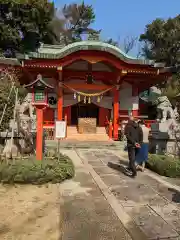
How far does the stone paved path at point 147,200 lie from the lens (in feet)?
12.8

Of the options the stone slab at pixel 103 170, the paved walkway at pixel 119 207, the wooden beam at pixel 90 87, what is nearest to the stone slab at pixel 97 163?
the stone slab at pixel 103 170

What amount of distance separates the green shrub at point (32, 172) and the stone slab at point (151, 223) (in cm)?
233

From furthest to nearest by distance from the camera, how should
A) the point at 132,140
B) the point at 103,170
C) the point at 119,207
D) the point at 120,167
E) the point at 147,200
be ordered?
the point at 120,167 < the point at 103,170 < the point at 132,140 < the point at 147,200 < the point at 119,207

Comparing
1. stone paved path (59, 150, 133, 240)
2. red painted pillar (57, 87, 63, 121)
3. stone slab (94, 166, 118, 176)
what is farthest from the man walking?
red painted pillar (57, 87, 63, 121)

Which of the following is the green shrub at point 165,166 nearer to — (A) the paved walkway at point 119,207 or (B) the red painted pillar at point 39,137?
(A) the paved walkway at point 119,207

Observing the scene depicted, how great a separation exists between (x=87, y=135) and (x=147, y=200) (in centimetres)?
1089

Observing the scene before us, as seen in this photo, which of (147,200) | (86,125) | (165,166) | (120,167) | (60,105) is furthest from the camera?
(86,125)

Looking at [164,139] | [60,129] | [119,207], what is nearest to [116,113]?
[164,139]

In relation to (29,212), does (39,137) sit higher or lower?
higher

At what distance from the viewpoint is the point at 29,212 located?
4512mm

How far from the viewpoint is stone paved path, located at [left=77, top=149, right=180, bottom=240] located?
3.89 meters

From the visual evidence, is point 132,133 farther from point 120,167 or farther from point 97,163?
point 97,163

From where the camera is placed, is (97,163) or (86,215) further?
(97,163)

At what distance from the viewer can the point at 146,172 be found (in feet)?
25.8
